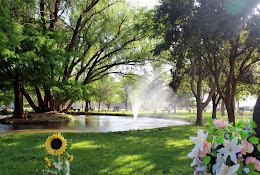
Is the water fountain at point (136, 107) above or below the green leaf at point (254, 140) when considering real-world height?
below

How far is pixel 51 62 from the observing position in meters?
14.1

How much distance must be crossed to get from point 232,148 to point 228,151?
0.12 feet

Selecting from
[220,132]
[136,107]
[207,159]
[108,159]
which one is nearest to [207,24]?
[108,159]

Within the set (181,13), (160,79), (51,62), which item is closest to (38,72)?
(51,62)

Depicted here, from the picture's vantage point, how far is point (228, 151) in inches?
61.4

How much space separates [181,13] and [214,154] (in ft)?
32.1

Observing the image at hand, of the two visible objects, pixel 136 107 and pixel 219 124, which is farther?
pixel 136 107

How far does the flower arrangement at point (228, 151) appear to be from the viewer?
1.54m

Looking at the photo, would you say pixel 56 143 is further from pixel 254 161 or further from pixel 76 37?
pixel 76 37

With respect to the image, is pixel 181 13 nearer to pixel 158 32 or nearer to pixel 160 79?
pixel 158 32

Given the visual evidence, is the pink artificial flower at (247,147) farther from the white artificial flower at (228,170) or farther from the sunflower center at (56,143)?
the sunflower center at (56,143)

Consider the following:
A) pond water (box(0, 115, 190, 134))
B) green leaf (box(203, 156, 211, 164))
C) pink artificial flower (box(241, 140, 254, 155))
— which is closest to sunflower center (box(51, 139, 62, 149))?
green leaf (box(203, 156, 211, 164))

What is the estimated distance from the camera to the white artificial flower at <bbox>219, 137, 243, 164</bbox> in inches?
59.8

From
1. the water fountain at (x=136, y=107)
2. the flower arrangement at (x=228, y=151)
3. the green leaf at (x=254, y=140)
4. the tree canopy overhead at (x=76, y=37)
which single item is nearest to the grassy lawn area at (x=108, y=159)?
the flower arrangement at (x=228, y=151)
